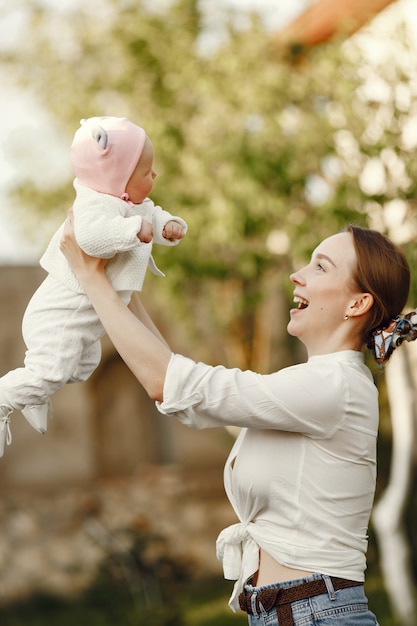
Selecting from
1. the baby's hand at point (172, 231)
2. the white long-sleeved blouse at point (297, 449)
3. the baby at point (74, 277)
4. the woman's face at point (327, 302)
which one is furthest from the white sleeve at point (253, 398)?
the baby's hand at point (172, 231)

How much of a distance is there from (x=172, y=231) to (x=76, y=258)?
31 centimetres

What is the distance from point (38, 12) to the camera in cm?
807

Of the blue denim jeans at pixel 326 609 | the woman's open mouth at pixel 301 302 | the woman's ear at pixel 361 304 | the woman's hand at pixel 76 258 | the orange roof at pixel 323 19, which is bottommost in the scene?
the blue denim jeans at pixel 326 609

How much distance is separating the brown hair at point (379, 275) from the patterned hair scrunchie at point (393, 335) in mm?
28

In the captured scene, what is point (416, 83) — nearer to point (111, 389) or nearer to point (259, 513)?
point (259, 513)

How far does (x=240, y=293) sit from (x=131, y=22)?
230 centimetres

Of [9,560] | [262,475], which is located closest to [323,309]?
[262,475]

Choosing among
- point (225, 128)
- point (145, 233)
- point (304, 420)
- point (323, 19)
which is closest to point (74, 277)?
point (145, 233)

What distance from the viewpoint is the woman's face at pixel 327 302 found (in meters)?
2.38

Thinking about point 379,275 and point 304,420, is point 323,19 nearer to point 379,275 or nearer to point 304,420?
point 379,275

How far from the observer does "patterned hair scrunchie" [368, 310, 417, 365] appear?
239cm

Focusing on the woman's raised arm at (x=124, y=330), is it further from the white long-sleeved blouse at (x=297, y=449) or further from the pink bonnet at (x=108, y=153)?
the pink bonnet at (x=108, y=153)

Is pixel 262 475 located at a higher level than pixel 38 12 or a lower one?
lower

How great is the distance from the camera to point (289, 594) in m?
2.26
